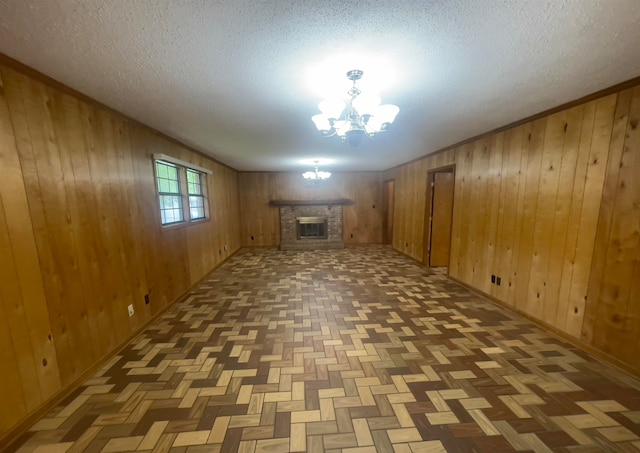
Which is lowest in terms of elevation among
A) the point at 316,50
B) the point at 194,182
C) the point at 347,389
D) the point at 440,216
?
the point at 347,389

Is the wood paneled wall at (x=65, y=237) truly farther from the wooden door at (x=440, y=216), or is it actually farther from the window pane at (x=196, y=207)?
the wooden door at (x=440, y=216)

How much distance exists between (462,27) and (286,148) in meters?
2.92

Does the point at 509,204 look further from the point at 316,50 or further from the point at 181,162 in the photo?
the point at 181,162

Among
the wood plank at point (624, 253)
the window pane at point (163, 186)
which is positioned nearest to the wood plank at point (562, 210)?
the wood plank at point (624, 253)

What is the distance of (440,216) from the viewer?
178 inches

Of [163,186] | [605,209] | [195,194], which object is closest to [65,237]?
[163,186]

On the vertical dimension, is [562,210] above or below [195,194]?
below

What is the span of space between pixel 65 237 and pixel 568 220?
4.13 metres

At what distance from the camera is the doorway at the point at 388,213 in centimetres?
693

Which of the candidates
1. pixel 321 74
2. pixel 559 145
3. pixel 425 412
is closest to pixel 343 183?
pixel 559 145

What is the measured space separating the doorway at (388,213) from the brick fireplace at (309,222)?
1238mm

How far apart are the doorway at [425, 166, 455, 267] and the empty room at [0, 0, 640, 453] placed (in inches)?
46.5

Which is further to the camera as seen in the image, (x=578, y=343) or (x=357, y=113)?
(x=578, y=343)

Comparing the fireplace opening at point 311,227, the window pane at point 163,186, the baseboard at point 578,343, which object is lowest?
the baseboard at point 578,343
